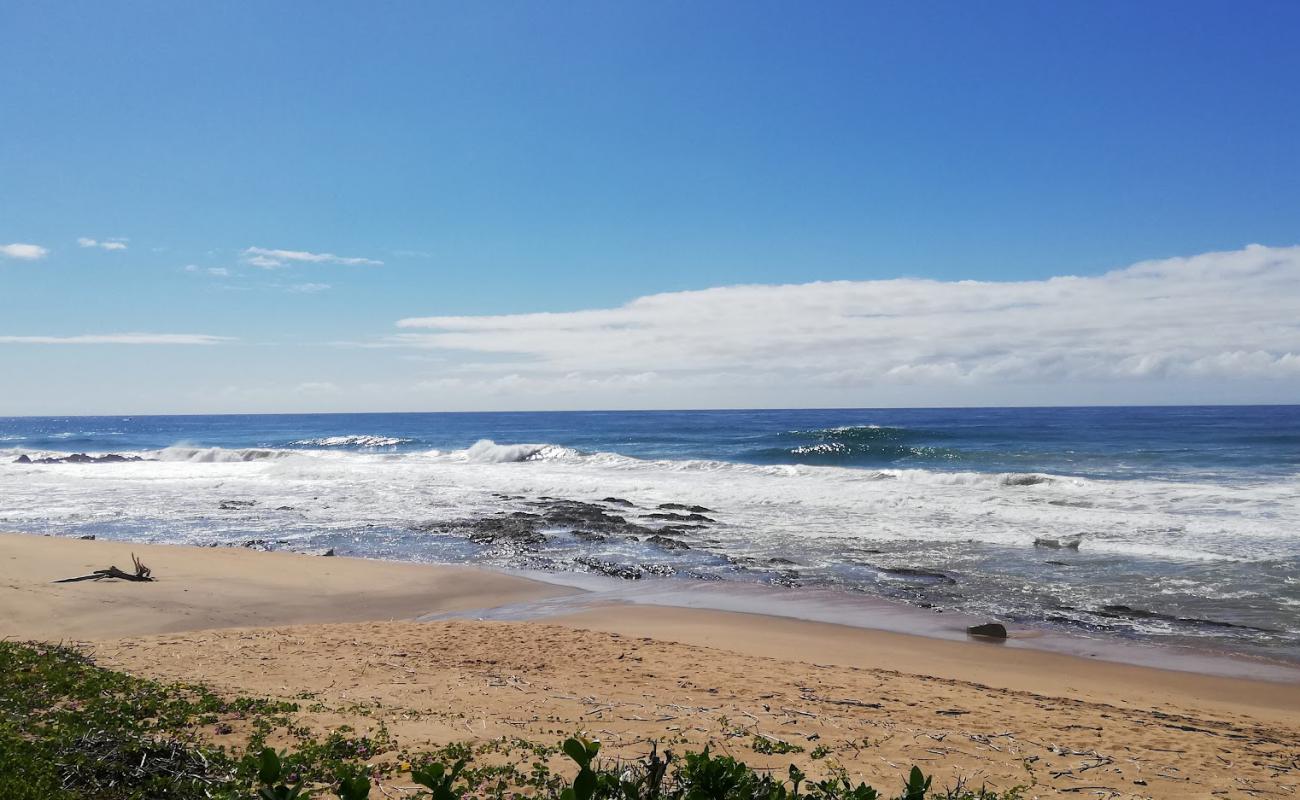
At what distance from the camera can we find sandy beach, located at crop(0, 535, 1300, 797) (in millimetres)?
5344

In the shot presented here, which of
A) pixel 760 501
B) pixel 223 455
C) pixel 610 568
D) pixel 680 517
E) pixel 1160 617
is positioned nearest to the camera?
pixel 1160 617

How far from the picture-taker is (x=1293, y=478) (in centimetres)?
2464

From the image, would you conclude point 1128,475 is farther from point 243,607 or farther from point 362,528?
point 243,607

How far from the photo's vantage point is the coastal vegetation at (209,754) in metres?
3.61

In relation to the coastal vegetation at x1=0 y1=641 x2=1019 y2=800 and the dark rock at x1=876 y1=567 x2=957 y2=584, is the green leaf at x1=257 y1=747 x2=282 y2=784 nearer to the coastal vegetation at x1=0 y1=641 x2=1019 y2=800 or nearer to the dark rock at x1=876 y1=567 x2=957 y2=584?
the coastal vegetation at x1=0 y1=641 x2=1019 y2=800

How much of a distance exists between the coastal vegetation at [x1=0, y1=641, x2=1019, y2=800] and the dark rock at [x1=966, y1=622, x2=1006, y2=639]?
530cm

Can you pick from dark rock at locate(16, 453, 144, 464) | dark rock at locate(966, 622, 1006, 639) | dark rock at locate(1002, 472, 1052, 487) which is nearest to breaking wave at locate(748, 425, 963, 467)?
dark rock at locate(1002, 472, 1052, 487)

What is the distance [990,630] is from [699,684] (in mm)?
4635

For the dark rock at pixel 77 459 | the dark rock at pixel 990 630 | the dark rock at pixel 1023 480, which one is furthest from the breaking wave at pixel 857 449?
the dark rock at pixel 77 459

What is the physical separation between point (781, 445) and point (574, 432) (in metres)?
25.3

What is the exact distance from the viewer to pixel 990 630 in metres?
9.48

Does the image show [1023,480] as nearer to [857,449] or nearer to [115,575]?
[857,449]

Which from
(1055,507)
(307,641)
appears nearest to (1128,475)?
(1055,507)

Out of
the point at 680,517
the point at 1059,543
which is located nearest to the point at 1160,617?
the point at 1059,543
